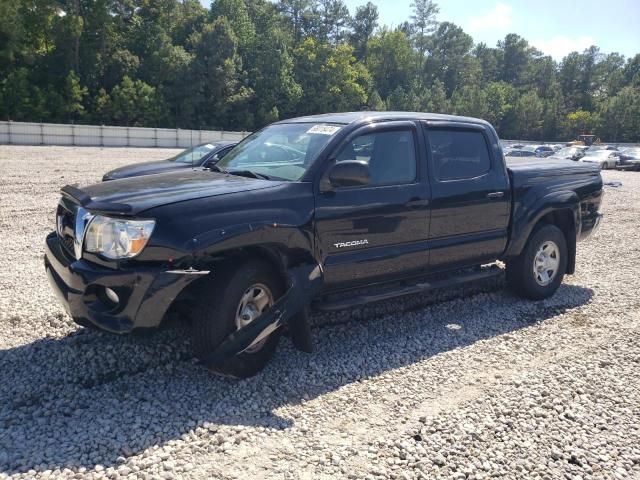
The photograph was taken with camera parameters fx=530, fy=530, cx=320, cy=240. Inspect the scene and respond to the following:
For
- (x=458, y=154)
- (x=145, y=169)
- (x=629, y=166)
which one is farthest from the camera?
(x=629, y=166)

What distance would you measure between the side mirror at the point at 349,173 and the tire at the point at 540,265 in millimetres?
2634

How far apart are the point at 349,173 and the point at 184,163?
25.3ft

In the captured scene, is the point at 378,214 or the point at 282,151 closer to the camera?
the point at 378,214

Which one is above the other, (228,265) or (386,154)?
(386,154)

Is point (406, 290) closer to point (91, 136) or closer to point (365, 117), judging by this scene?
point (365, 117)

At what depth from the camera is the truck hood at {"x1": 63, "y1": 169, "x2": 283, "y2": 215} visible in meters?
3.55

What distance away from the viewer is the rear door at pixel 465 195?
499cm

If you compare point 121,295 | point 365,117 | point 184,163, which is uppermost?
point 365,117

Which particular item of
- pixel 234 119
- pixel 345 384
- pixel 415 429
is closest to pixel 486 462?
pixel 415 429

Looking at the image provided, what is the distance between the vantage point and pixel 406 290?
479 centimetres

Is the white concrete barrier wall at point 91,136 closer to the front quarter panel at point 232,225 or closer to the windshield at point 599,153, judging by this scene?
the windshield at point 599,153

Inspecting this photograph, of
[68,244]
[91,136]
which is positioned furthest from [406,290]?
[91,136]

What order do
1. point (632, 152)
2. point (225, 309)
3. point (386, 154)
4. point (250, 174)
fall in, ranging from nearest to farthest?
1. point (225, 309)
2. point (250, 174)
3. point (386, 154)
4. point (632, 152)

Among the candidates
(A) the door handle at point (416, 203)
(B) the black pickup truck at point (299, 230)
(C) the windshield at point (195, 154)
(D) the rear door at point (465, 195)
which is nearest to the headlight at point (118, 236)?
(B) the black pickup truck at point (299, 230)
